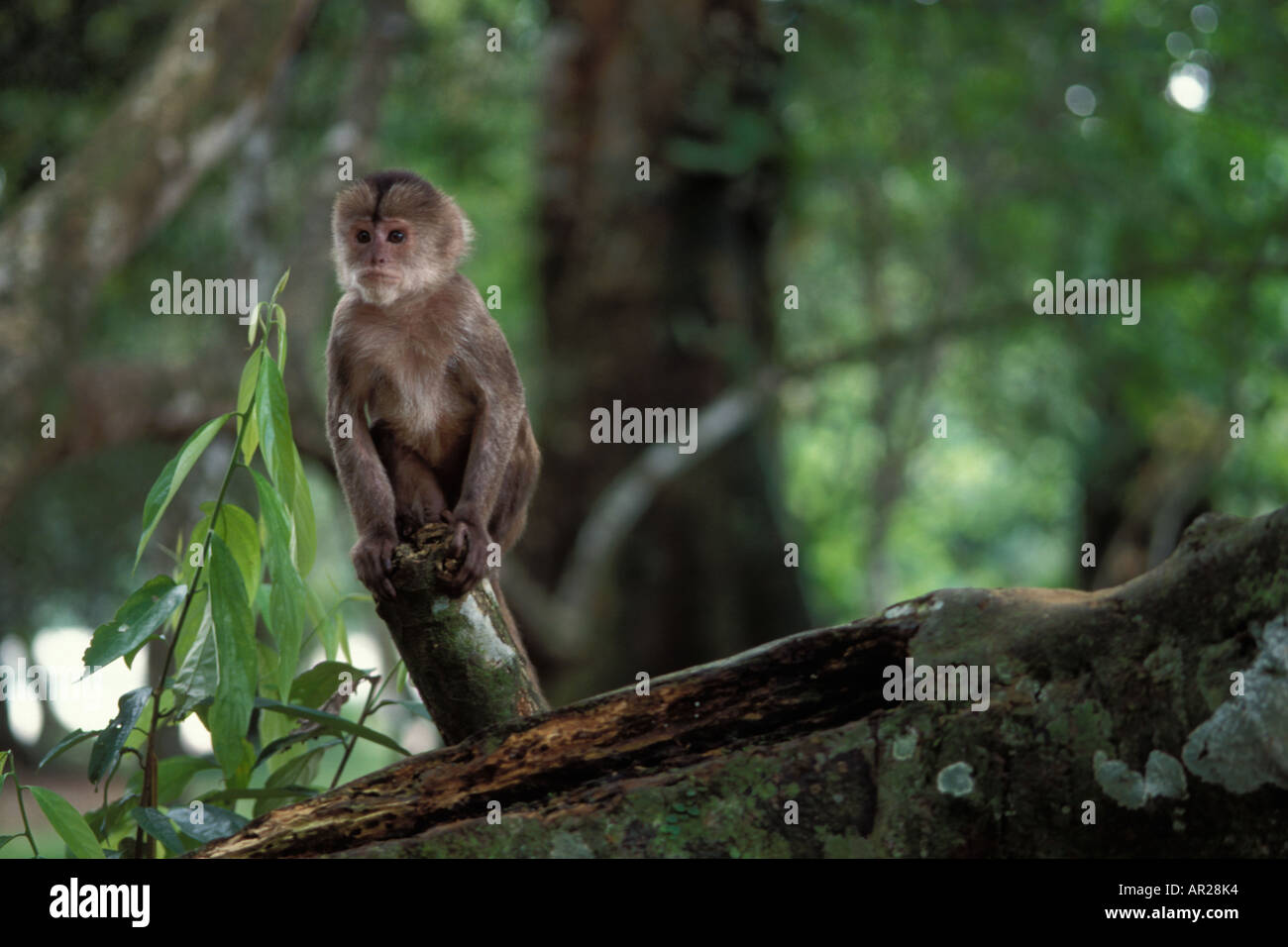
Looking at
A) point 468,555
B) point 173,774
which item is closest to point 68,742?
point 173,774

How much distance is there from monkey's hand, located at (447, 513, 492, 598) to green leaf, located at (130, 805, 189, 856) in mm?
884

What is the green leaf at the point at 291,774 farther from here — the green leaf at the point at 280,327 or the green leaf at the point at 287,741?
the green leaf at the point at 280,327

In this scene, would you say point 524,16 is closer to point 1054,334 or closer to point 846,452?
point 1054,334

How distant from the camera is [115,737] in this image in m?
2.98

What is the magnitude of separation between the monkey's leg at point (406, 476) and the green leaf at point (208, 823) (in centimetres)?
128

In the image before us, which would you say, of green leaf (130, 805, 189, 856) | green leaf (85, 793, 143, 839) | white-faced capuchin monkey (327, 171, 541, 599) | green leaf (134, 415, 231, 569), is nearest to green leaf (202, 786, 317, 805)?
green leaf (85, 793, 143, 839)

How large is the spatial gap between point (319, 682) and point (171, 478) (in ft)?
2.73

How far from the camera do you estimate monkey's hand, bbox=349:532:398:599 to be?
3.55 meters

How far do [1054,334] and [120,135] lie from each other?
7722 mm

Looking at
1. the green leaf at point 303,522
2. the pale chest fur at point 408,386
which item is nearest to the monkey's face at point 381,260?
the pale chest fur at point 408,386

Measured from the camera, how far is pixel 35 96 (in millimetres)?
10953

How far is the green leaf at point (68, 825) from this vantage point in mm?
2793

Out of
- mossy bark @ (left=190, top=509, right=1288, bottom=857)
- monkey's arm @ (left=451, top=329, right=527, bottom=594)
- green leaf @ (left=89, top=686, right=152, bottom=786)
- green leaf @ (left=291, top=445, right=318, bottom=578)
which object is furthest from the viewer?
monkey's arm @ (left=451, top=329, right=527, bottom=594)

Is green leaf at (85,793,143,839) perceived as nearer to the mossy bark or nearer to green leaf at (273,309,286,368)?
the mossy bark
